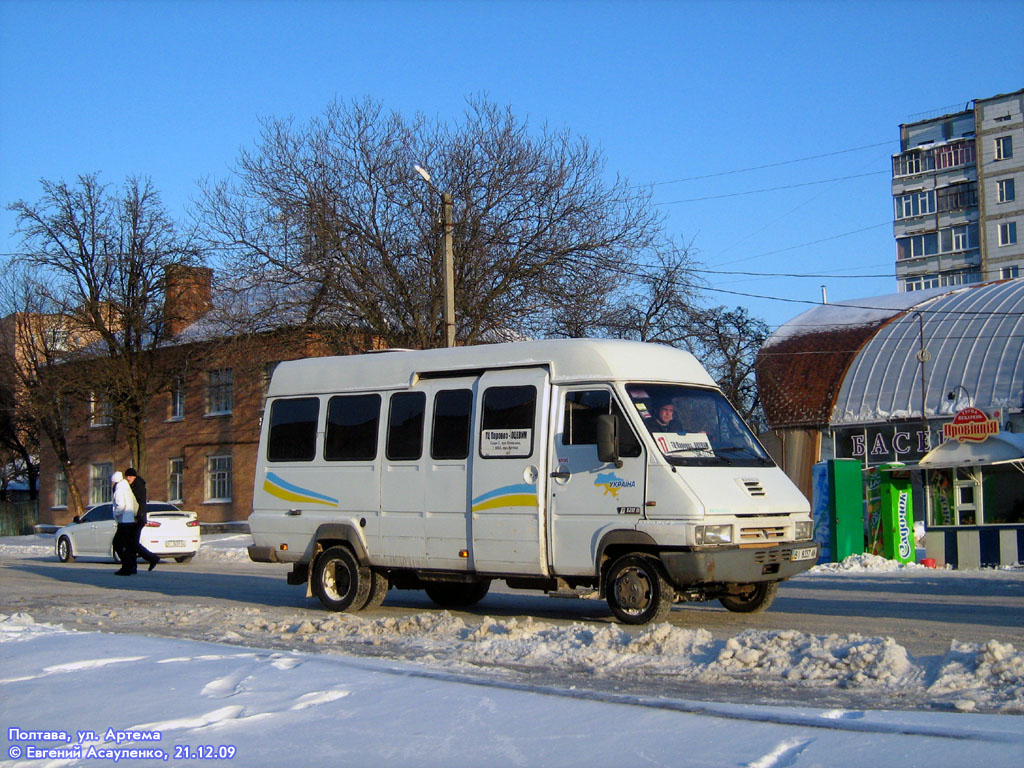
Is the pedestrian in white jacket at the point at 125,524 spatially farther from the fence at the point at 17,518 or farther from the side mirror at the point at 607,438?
the fence at the point at 17,518

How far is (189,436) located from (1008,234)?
59.3 metres

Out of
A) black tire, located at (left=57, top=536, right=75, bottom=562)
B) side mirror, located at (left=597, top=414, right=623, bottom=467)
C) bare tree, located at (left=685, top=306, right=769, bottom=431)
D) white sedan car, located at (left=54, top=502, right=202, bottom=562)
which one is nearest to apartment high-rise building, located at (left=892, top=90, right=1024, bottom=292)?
bare tree, located at (left=685, top=306, right=769, bottom=431)

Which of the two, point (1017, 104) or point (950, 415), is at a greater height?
point (1017, 104)

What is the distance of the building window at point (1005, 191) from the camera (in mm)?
73625

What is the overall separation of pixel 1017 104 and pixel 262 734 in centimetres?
7968

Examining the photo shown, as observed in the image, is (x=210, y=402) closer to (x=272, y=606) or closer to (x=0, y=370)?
(x=0, y=370)

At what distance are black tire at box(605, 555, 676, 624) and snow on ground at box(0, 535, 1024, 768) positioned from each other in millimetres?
595

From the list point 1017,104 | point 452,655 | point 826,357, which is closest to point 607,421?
point 452,655

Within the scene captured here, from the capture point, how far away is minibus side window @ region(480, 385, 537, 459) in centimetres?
1080

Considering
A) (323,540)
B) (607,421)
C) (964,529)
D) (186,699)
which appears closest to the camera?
(186,699)

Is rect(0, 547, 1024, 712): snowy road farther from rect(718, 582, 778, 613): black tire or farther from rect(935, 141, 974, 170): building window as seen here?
rect(935, 141, 974, 170): building window

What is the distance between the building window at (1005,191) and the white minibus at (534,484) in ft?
236

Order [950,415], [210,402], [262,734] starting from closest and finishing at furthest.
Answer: [262,734] → [950,415] → [210,402]

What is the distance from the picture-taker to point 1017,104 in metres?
73.2
